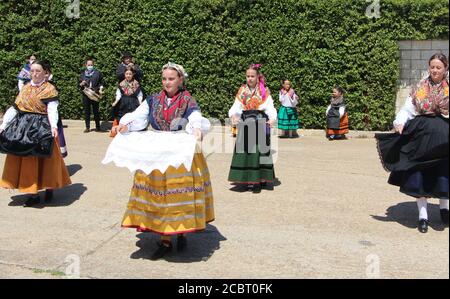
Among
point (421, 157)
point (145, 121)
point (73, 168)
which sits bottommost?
point (73, 168)

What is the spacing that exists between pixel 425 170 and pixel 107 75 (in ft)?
31.0

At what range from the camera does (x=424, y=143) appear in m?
5.65

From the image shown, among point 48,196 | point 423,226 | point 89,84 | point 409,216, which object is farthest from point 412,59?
point 48,196

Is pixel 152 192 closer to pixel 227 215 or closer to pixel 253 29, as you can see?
pixel 227 215

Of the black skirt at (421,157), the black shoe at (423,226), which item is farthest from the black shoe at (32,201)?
the black shoe at (423,226)

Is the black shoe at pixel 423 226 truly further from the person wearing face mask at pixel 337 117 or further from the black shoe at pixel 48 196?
the person wearing face mask at pixel 337 117

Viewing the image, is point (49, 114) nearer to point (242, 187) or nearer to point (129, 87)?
point (242, 187)

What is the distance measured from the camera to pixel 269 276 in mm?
4609

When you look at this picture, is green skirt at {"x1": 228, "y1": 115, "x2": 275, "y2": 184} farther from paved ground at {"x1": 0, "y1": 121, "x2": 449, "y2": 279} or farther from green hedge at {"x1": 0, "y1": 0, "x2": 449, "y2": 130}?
green hedge at {"x1": 0, "y1": 0, "x2": 449, "y2": 130}

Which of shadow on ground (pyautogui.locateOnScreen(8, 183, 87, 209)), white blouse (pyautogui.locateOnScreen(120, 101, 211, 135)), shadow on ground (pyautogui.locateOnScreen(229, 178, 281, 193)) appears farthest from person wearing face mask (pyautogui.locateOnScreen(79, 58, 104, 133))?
white blouse (pyautogui.locateOnScreen(120, 101, 211, 135))

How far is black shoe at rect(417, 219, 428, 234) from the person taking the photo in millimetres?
5777

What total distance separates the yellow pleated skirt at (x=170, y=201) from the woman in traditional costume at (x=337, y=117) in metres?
7.63

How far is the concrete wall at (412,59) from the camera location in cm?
1216

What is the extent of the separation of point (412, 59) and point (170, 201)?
9.21m
